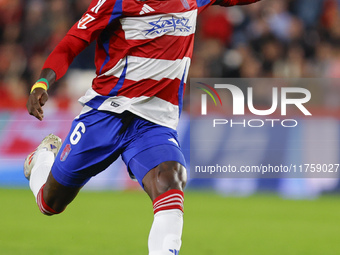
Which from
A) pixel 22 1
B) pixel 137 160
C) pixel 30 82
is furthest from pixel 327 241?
pixel 22 1

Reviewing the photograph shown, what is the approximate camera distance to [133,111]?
4270 millimetres

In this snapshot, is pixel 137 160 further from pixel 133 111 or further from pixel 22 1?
pixel 22 1

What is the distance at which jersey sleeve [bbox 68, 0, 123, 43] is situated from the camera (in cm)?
430

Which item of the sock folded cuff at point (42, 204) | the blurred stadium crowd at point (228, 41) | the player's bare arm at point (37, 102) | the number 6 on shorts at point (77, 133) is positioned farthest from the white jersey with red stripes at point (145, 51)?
the blurred stadium crowd at point (228, 41)

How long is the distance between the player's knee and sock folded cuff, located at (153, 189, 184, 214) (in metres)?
0.04

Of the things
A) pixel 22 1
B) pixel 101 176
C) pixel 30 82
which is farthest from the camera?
pixel 22 1

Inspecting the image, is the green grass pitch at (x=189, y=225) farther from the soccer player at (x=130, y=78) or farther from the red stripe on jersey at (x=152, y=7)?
the red stripe on jersey at (x=152, y=7)

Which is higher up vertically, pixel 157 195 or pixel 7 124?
pixel 7 124

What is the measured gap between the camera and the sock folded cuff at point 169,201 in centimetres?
378

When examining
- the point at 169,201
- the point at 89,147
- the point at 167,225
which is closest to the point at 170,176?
the point at 169,201

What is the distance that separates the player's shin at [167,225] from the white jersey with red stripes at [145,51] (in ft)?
2.14

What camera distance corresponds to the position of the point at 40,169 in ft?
16.8

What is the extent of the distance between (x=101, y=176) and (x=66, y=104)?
1.27m

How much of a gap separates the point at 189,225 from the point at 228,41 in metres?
5.06
